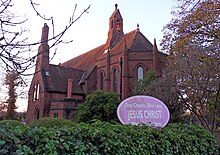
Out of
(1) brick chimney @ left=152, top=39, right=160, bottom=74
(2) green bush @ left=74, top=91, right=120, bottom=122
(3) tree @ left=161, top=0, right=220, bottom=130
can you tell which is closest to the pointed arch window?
(2) green bush @ left=74, top=91, right=120, bottom=122

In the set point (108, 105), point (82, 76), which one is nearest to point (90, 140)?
point (108, 105)

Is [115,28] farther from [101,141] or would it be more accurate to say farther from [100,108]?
[101,141]

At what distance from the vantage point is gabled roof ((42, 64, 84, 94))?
35000 mm

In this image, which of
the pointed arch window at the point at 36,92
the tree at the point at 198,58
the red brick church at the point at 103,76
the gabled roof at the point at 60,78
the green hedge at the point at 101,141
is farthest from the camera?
the pointed arch window at the point at 36,92

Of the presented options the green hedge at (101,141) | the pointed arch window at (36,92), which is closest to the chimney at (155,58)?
the pointed arch window at (36,92)

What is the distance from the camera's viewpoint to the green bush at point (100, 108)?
20.9m

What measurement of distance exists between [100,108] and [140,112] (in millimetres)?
13994

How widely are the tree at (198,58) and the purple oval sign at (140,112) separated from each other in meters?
6.27

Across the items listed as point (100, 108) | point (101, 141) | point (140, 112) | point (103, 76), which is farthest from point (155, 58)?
point (101, 141)

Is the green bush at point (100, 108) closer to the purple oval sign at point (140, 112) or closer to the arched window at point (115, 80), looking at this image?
the arched window at point (115, 80)

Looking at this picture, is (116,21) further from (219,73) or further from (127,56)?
(219,73)

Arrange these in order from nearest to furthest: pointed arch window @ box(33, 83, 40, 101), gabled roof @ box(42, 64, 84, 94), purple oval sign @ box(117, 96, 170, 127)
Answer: purple oval sign @ box(117, 96, 170, 127) → gabled roof @ box(42, 64, 84, 94) → pointed arch window @ box(33, 83, 40, 101)

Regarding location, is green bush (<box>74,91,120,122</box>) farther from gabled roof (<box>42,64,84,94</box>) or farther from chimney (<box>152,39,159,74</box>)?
gabled roof (<box>42,64,84,94</box>)

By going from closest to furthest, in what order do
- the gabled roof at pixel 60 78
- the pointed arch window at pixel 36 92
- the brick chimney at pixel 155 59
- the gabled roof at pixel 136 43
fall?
the brick chimney at pixel 155 59 < the gabled roof at pixel 136 43 < the gabled roof at pixel 60 78 < the pointed arch window at pixel 36 92
